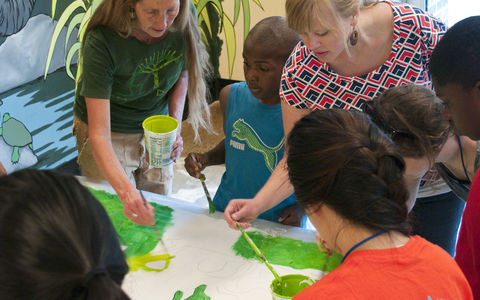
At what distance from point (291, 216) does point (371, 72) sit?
633 millimetres

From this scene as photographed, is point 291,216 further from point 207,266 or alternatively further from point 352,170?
point 352,170

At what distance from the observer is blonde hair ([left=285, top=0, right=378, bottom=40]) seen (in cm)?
167

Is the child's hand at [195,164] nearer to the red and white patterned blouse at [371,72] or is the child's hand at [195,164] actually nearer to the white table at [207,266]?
the white table at [207,266]

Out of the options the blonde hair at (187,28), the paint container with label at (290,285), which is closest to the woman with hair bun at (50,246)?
the paint container with label at (290,285)

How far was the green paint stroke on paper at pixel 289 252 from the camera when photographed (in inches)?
69.3

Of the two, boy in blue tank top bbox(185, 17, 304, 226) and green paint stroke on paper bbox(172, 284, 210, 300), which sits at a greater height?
boy in blue tank top bbox(185, 17, 304, 226)

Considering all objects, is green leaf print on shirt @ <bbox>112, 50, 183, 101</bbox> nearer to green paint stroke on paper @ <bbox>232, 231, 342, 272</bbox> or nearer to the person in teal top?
the person in teal top

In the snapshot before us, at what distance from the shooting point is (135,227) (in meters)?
1.98

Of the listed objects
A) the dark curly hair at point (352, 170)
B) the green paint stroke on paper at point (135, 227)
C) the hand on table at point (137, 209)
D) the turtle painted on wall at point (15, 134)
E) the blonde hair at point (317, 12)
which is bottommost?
the turtle painted on wall at point (15, 134)

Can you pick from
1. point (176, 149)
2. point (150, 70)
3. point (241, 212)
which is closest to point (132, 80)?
point (150, 70)

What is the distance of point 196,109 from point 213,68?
2470mm

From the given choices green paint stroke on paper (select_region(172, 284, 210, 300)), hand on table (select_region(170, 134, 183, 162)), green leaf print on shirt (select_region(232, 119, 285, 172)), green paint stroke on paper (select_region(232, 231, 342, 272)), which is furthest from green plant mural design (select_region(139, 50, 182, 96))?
green paint stroke on paper (select_region(172, 284, 210, 300))

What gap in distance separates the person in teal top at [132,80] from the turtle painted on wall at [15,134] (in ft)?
2.39

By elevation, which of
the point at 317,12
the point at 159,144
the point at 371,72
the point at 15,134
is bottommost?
the point at 15,134
